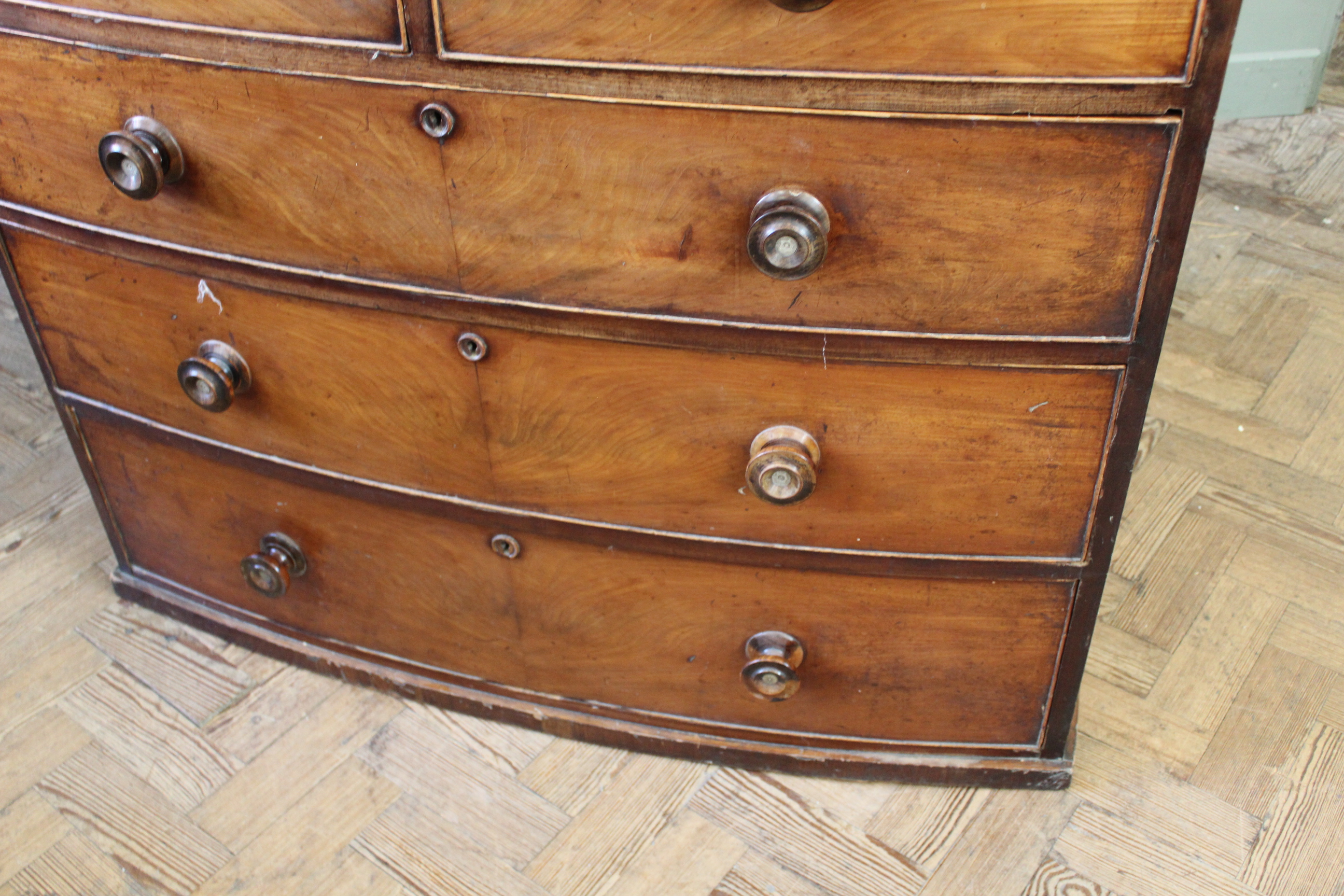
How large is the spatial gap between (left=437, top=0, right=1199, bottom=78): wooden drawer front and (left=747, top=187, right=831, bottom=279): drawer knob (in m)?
0.08

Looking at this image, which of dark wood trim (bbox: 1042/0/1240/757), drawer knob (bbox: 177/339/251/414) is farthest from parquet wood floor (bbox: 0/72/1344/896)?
drawer knob (bbox: 177/339/251/414)

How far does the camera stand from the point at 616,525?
0.98m

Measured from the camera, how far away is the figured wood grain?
749mm

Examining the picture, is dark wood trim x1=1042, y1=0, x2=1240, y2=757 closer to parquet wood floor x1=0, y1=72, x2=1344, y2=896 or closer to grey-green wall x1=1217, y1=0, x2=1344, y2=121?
parquet wood floor x1=0, y1=72, x2=1344, y2=896

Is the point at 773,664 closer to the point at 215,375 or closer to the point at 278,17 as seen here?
the point at 215,375

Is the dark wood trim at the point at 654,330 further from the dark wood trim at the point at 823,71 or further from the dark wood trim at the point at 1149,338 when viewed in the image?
the dark wood trim at the point at 823,71

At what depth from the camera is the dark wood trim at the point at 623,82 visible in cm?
69

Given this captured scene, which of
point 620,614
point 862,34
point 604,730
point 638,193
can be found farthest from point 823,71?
point 604,730

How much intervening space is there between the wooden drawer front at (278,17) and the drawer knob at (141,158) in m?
0.08

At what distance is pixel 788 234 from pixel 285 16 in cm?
37

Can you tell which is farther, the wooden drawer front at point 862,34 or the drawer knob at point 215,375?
the drawer knob at point 215,375

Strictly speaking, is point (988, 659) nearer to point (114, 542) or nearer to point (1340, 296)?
point (114, 542)

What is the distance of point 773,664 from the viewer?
1009 millimetres

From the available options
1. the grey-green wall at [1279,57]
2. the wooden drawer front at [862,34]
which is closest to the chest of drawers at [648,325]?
the wooden drawer front at [862,34]
